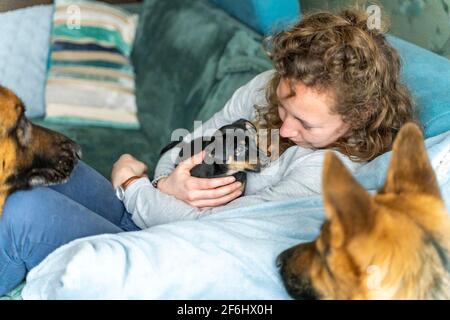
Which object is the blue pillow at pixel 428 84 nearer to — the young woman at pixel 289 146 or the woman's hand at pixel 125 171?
the young woman at pixel 289 146

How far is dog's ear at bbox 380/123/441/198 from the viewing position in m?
1.02

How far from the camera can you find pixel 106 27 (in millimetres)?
2713

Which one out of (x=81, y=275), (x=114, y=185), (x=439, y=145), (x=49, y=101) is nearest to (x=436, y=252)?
(x=439, y=145)

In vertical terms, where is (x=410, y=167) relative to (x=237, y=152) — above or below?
above

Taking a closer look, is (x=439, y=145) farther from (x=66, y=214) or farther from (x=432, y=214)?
(x=66, y=214)

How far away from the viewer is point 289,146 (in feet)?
5.41

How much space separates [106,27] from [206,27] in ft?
1.78

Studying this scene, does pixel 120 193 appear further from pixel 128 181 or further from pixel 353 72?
pixel 353 72

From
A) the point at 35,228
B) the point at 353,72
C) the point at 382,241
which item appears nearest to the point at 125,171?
the point at 35,228

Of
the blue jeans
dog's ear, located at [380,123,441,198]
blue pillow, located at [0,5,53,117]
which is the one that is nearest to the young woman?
the blue jeans

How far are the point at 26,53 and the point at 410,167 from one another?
205 centimetres

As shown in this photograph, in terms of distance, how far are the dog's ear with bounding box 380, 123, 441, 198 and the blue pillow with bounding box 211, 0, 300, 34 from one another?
1348 millimetres

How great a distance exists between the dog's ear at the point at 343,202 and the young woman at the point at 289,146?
56cm

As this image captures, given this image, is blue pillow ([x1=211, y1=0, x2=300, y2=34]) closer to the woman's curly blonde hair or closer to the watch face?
the woman's curly blonde hair
